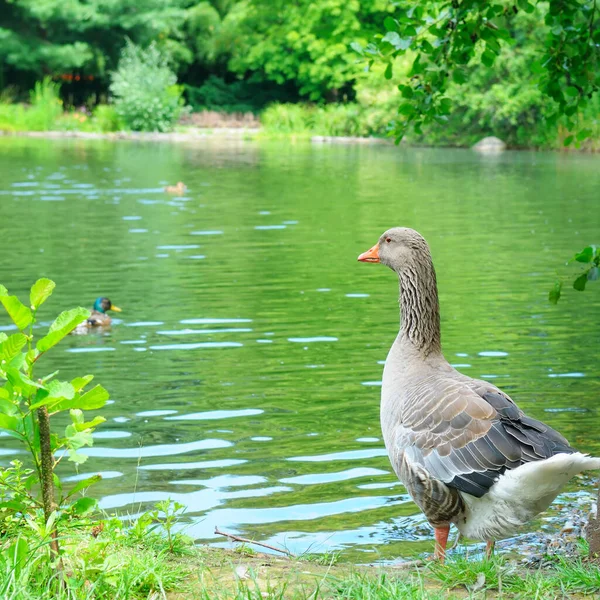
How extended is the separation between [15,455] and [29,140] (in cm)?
3851

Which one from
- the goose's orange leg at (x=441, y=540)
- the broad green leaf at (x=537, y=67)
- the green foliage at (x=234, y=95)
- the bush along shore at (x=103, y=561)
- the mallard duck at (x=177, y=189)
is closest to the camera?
the bush along shore at (x=103, y=561)

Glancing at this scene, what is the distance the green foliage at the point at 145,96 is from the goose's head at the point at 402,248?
42.8 meters

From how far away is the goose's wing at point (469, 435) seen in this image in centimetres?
408

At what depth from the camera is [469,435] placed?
4.26 m

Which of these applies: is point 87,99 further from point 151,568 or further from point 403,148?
point 151,568

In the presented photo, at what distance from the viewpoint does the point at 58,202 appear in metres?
23.2

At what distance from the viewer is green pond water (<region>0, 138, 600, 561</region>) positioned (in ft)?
21.1

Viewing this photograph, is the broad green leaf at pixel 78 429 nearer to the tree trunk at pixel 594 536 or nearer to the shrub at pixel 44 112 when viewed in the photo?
the tree trunk at pixel 594 536

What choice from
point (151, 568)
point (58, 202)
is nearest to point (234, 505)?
point (151, 568)

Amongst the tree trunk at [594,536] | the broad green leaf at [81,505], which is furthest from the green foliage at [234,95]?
the broad green leaf at [81,505]

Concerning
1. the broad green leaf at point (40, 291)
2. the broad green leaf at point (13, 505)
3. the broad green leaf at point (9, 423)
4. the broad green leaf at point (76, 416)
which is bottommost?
the broad green leaf at point (13, 505)

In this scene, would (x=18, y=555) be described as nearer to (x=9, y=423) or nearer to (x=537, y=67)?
(x=9, y=423)

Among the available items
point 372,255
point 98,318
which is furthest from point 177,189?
point 372,255

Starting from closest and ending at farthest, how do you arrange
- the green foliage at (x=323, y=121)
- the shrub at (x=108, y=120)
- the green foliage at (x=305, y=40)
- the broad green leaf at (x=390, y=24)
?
1. the broad green leaf at (x=390, y=24)
2. the green foliage at (x=323, y=121)
3. the shrub at (x=108, y=120)
4. the green foliage at (x=305, y=40)
